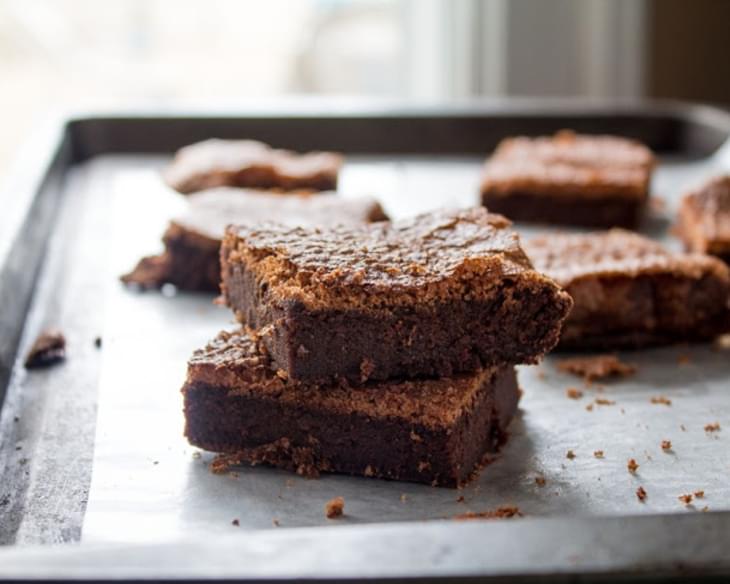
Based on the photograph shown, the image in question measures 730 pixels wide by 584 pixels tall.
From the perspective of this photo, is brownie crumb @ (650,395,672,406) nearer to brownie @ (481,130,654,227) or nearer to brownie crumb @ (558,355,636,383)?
brownie crumb @ (558,355,636,383)

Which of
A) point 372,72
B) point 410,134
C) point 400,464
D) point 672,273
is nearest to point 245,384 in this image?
point 400,464

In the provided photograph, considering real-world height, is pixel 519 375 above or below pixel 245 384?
below

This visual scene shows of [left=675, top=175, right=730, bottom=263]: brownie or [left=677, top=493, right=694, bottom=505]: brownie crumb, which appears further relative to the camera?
[left=675, top=175, right=730, bottom=263]: brownie

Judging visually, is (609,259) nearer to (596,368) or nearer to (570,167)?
(596,368)

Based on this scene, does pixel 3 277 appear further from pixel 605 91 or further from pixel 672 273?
pixel 605 91

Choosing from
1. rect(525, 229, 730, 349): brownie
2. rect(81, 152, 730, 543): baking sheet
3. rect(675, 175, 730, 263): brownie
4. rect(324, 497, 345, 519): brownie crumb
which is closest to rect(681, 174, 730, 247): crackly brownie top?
rect(675, 175, 730, 263): brownie

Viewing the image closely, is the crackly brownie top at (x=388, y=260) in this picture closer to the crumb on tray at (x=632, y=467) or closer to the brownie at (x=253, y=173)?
the crumb on tray at (x=632, y=467)
